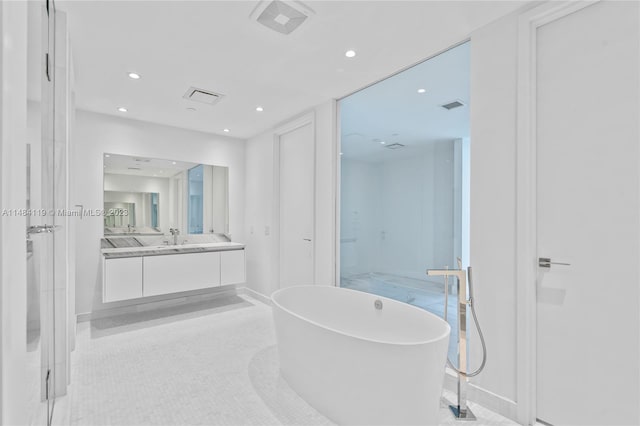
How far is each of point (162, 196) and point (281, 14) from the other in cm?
308

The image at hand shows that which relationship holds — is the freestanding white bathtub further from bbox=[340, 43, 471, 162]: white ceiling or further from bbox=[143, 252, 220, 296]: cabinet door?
bbox=[143, 252, 220, 296]: cabinet door

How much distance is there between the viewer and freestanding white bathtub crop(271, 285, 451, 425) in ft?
5.27

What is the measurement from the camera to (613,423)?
4.96 feet

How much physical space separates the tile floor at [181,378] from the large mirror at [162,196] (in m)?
1.20

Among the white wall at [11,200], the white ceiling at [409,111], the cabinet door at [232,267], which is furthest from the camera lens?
the cabinet door at [232,267]

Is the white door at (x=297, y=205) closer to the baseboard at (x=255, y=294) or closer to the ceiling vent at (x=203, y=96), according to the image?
the baseboard at (x=255, y=294)

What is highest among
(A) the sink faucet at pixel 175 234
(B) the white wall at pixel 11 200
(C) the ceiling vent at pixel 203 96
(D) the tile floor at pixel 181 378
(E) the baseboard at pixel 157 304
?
(C) the ceiling vent at pixel 203 96

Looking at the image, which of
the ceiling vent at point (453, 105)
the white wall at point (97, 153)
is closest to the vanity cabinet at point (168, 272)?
the white wall at point (97, 153)

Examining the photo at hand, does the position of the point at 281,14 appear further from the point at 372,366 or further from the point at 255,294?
the point at 255,294

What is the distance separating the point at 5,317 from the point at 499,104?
2.29m

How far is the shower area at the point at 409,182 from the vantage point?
7.80 ft

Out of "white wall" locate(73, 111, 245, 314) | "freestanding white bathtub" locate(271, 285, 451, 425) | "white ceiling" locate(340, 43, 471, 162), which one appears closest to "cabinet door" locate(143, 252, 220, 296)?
"white wall" locate(73, 111, 245, 314)

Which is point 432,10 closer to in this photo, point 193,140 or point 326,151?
point 326,151

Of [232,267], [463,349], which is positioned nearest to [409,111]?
[463,349]
